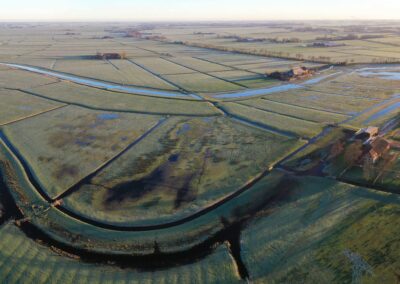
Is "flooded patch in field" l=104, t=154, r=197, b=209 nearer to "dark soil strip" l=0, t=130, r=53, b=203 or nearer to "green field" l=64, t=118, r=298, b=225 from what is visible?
"green field" l=64, t=118, r=298, b=225

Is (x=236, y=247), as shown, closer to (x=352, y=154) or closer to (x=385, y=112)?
(x=352, y=154)

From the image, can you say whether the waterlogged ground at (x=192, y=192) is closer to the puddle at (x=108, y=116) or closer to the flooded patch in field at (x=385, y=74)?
the puddle at (x=108, y=116)

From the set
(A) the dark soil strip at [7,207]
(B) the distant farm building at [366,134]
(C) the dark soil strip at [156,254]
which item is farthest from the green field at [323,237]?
(A) the dark soil strip at [7,207]

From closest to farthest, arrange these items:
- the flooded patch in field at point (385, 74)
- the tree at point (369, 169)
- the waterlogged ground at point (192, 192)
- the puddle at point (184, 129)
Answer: the waterlogged ground at point (192, 192), the tree at point (369, 169), the puddle at point (184, 129), the flooded patch in field at point (385, 74)

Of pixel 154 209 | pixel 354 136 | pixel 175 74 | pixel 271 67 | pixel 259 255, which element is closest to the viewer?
pixel 259 255

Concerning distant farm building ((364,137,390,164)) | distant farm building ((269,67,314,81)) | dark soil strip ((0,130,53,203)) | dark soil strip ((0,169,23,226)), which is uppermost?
distant farm building ((269,67,314,81))

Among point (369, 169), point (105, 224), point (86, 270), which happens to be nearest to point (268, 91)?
point (369, 169)

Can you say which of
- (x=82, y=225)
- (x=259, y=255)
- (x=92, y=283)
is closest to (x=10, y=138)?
(x=82, y=225)

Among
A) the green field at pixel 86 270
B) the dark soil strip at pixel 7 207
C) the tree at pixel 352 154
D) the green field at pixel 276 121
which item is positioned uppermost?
the tree at pixel 352 154

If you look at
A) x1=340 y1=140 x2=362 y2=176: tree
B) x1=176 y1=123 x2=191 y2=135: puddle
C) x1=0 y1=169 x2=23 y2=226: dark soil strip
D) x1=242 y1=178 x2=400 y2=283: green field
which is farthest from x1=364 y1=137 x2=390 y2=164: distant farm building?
x1=0 y1=169 x2=23 y2=226: dark soil strip

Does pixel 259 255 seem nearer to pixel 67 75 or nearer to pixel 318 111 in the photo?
pixel 318 111

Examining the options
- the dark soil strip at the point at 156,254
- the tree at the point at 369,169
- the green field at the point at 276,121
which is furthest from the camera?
the green field at the point at 276,121
